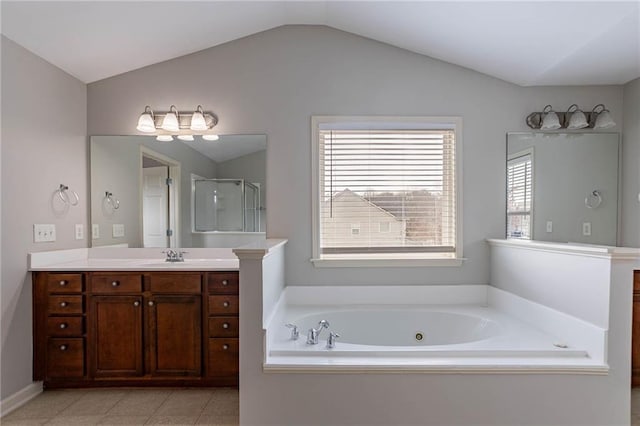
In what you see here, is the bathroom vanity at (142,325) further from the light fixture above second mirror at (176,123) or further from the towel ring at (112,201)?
the light fixture above second mirror at (176,123)

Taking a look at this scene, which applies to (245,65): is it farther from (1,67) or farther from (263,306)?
(263,306)

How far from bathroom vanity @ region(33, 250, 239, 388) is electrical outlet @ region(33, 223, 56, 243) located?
23cm

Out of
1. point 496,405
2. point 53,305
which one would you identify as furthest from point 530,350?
point 53,305

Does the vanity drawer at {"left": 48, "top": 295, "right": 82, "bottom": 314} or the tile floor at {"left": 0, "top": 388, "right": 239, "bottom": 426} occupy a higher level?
the vanity drawer at {"left": 48, "top": 295, "right": 82, "bottom": 314}

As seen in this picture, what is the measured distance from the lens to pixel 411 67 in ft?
9.54

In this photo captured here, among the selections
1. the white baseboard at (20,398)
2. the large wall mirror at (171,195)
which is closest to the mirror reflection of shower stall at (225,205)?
the large wall mirror at (171,195)

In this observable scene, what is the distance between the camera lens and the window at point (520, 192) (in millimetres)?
2939

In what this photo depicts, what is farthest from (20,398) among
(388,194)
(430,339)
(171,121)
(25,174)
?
(388,194)

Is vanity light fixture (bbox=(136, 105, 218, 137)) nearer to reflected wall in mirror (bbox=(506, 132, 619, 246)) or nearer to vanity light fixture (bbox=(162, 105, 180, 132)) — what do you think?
vanity light fixture (bbox=(162, 105, 180, 132))

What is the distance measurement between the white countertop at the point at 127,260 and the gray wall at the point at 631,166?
303 cm

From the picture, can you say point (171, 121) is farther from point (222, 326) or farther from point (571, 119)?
point (571, 119)

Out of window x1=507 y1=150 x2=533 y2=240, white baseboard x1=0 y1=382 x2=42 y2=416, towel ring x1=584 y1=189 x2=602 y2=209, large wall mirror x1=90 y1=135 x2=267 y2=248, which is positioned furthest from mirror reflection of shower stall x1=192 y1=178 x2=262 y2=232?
towel ring x1=584 y1=189 x2=602 y2=209

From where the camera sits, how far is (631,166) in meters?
2.85

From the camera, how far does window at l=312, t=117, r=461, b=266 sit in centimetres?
298
